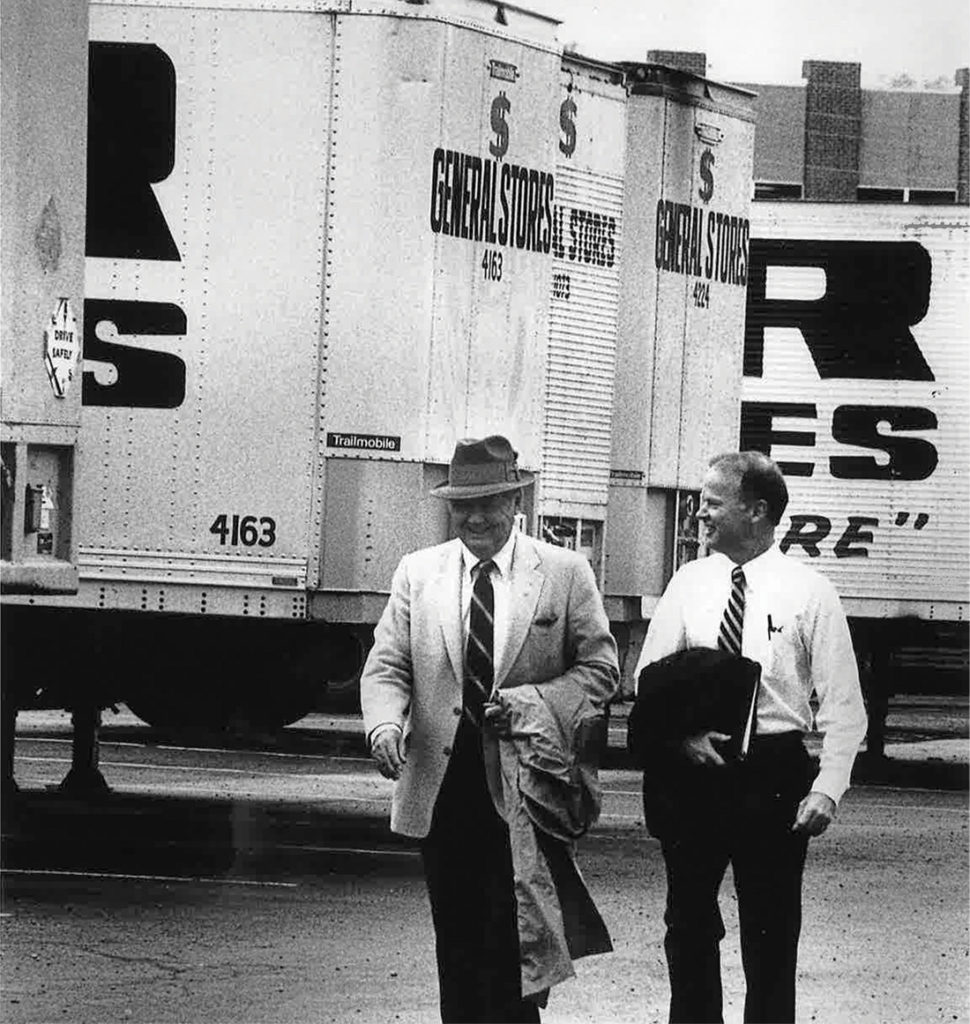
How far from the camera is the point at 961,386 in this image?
868 inches

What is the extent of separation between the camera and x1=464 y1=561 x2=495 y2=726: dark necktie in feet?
25.7

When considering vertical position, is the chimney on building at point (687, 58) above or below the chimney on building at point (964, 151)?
above

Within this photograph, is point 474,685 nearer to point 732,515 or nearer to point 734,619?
point 734,619

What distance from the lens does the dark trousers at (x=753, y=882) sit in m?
7.87

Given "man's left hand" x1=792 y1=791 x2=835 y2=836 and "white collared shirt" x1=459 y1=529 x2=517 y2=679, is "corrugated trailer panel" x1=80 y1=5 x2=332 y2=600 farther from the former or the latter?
"man's left hand" x1=792 y1=791 x2=835 y2=836

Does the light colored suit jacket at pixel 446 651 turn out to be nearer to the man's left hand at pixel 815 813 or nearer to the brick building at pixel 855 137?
the man's left hand at pixel 815 813

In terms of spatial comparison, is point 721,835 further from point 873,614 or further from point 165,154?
point 873,614

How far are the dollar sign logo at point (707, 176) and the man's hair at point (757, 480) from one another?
31.1 feet

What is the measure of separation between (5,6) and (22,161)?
55 cm

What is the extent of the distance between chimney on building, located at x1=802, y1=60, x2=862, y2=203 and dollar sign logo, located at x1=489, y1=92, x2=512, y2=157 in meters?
38.6

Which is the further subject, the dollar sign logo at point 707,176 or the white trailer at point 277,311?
the dollar sign logo at point 707,176

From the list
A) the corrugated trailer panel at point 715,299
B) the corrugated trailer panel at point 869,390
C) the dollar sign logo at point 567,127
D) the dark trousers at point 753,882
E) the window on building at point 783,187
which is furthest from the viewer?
the window on building at point 783,187

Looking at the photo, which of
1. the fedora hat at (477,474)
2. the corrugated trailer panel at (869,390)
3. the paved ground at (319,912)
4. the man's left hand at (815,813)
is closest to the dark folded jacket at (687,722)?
the man's left hand at (815,813)

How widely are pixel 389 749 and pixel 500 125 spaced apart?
7093 mm
